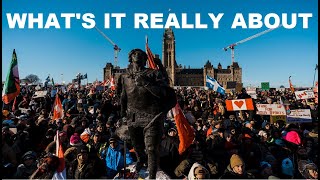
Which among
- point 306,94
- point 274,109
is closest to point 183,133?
point 274,109

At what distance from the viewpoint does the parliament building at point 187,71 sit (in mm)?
135125

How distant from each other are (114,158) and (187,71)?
434 feet

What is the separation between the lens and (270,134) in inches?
298

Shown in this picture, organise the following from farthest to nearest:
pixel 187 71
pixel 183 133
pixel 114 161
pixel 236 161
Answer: pixel 187 71 < pixel 183 133 < pixel 114 161 < pixel 236 161

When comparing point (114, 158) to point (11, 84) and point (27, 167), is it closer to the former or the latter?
point (27, 167)

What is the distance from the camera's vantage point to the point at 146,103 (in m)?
4.22

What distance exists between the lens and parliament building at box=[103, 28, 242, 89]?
443ft

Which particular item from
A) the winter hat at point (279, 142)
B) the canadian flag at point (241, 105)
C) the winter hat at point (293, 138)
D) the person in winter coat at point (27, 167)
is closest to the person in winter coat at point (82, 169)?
the person in winter coat at point (27, 167)

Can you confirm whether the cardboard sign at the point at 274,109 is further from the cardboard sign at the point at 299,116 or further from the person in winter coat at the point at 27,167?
the person in winter coat at the point at 27,167

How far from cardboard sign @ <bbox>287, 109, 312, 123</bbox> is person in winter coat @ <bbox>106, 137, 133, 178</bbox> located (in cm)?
522

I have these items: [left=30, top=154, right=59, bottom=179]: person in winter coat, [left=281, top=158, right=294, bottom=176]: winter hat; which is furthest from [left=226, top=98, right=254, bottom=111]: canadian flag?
[left=30, top=154, right=59, bottom=179]: person in winter coat

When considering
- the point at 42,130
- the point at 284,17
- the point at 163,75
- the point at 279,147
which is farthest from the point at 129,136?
the point at 284,17

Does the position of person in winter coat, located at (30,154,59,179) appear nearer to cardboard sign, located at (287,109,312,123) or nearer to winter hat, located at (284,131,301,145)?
winter hat, located at (284,131,301,145)

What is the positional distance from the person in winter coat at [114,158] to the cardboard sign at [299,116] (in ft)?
17.1
